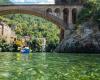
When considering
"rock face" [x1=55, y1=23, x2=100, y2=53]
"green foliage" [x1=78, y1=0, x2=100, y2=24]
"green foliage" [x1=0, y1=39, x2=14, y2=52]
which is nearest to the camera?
"rock face" [x1=55, y1=23, x2=100, y2=53]

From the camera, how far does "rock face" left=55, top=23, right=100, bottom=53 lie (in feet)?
194

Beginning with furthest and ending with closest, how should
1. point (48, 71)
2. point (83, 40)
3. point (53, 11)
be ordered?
point (53, 11), point (83, 40), point (48, 71)

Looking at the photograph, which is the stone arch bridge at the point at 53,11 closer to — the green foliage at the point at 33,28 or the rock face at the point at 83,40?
the rock face at the point at 83,40

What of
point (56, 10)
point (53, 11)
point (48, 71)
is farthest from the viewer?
point (56, 10)

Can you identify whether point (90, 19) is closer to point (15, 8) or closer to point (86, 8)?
point (86, 8)

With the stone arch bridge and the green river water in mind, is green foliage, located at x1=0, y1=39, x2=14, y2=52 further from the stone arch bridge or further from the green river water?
the green river water

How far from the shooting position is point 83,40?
Answer: 60.2m

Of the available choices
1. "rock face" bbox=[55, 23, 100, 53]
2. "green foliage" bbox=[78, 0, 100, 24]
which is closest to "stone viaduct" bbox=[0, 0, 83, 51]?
"green foliage" bbox=[78, 0, 100, 24]

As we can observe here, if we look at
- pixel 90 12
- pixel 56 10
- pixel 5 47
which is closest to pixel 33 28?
pixel 5 47

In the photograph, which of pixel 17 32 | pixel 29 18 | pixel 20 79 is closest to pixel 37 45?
pixel 17 32

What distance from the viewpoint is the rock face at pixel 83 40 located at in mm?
59175

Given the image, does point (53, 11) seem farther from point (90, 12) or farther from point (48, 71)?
point (48, 71)

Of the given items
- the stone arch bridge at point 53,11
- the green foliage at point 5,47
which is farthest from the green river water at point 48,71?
the green foliage at point 5,47

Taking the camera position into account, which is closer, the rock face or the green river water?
the green river water
